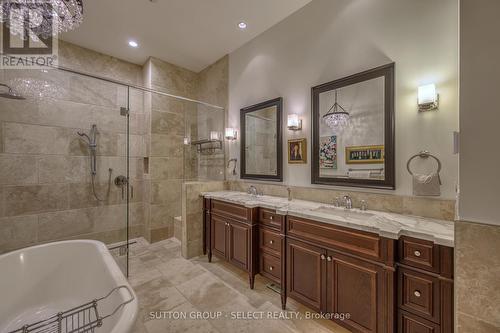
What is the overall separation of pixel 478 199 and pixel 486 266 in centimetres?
30

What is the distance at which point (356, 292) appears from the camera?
1.42 meters

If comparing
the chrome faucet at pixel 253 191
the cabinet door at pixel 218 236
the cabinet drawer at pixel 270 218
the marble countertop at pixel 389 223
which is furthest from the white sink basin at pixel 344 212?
the cabinet door at pixel 218 236

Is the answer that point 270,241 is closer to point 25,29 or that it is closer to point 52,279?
point 52,279

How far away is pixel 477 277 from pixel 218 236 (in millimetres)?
2256

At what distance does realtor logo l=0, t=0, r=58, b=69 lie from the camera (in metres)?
1.57

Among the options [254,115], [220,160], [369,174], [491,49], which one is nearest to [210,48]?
[254,115]

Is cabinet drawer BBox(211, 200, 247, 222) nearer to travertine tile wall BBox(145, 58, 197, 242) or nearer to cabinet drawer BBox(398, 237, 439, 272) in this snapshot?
travertine tile wall BBox(145, 58, 197, 242)

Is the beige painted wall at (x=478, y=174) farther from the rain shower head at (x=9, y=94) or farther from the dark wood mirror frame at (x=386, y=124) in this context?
the rain shower head at (x=9, y=94)

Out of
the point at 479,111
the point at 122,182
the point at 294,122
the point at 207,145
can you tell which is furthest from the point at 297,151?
the point at 122,182

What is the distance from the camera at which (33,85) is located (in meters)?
2.26

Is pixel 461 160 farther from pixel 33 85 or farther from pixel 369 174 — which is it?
pixel 33 85

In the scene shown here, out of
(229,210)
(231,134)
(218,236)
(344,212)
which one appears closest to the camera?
(344,212)

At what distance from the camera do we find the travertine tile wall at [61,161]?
2.19 metres

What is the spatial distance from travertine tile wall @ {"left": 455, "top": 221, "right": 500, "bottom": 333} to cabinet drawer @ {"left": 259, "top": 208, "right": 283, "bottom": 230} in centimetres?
118
